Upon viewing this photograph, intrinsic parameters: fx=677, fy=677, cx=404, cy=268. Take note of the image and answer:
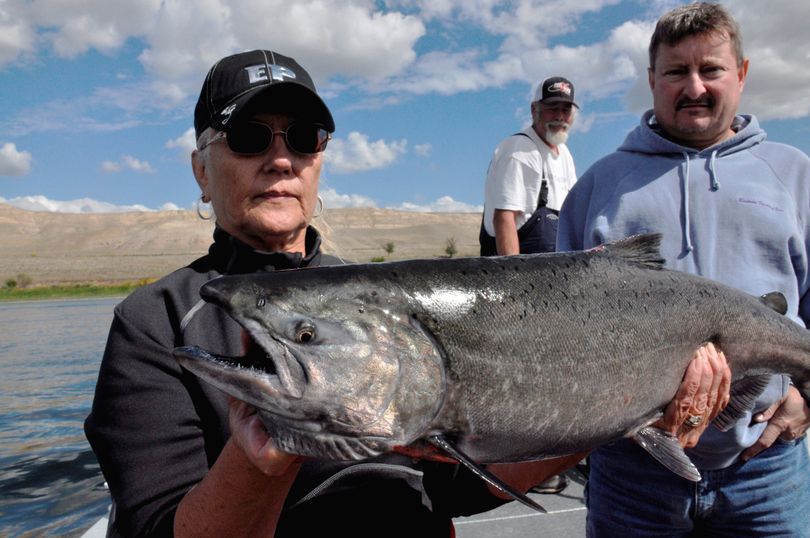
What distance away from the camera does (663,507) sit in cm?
290

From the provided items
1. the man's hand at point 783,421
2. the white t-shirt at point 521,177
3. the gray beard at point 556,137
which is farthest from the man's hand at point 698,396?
the gray beard at point 556,137

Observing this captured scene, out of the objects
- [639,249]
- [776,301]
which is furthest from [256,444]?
[776,301]

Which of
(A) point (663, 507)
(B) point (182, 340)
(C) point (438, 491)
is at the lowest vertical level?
(A) point (663, 507)

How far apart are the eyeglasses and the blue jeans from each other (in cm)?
188

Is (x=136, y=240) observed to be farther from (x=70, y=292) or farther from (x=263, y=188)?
(x=263, y=188)

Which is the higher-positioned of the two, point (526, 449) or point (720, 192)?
point (720, 192)

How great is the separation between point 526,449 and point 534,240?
3271 mm

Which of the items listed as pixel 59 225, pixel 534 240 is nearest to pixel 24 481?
pixel 534 240

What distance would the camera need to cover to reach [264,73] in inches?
101

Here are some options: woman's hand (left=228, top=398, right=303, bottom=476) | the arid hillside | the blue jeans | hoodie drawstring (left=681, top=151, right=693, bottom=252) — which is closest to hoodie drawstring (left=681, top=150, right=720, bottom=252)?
hoodie drawstring (left=681, top=151, right=693, bottom=252)

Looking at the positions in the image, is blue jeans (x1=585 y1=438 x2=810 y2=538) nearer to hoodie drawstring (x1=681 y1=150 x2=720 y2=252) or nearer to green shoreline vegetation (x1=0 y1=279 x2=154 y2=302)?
hoodie drawstring (x1=681 y1=150 x2=720 y2=252)

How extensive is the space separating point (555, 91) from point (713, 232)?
2789 millimetres

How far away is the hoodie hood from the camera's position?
307 cm

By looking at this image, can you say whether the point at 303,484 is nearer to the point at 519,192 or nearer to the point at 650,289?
the point at 650,289
